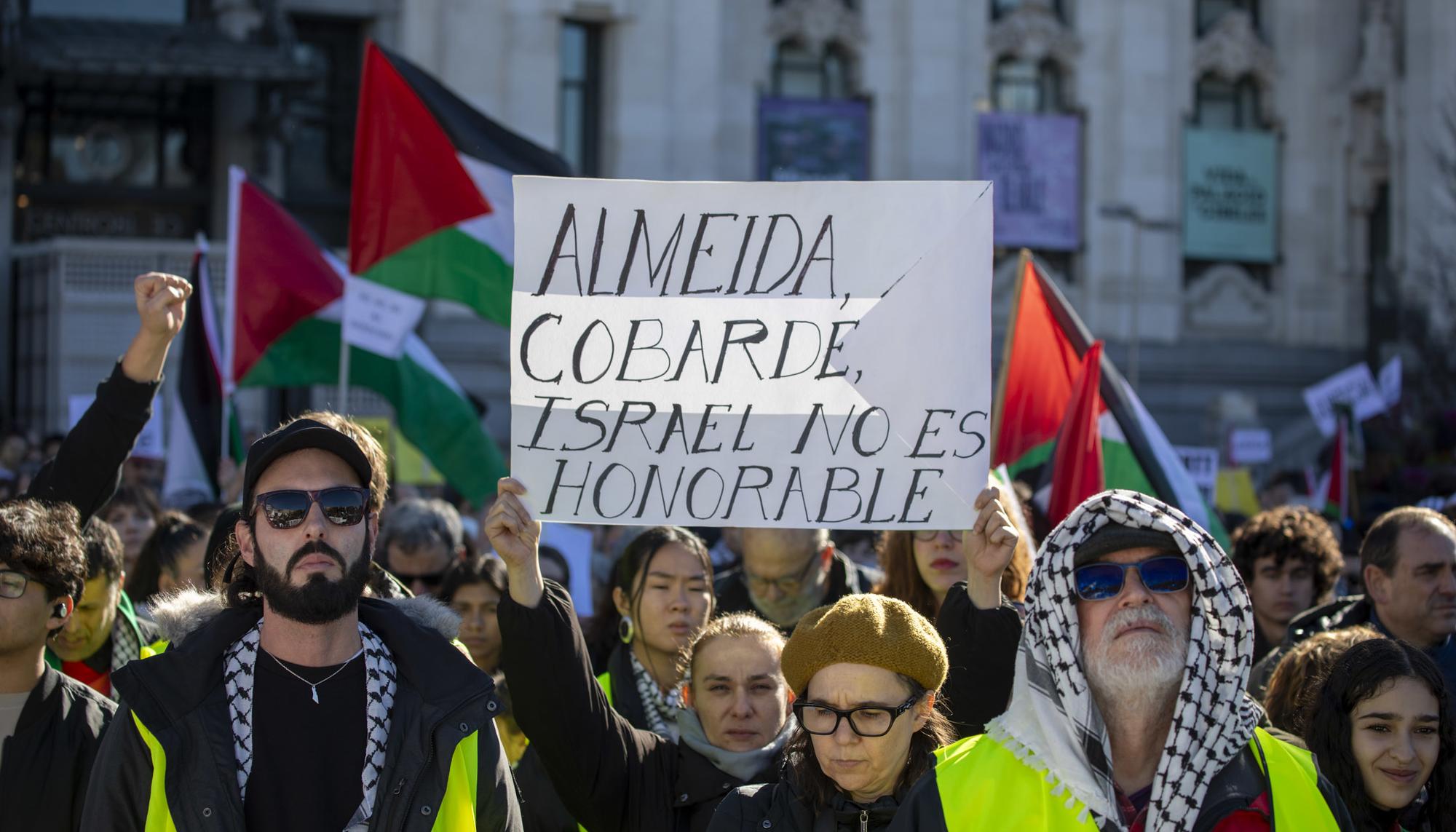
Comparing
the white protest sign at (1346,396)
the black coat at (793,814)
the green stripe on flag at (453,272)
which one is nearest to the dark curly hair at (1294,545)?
the black coat at (793,814)

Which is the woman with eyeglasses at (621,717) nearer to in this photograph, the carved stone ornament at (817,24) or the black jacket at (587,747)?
the black jacket at (587,747)

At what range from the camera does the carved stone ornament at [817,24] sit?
1078 inches

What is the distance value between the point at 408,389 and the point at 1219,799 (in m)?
7.44

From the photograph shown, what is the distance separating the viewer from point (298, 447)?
12.4 ft

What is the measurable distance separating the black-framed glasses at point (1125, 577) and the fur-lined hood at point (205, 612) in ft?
4.35

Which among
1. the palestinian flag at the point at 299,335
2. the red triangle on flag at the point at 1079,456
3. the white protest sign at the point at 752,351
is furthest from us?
the palestinian flag at the point at 299,335

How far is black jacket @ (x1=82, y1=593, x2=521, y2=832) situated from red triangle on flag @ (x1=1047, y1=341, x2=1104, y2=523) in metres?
3.61

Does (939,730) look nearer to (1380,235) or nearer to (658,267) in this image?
(658,267)

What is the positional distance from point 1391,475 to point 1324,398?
1235mm

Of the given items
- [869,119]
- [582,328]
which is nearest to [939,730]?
[582,328]

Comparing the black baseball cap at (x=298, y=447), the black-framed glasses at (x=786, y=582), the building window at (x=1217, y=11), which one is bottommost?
the black-framed glasses at (x=786, y=582)

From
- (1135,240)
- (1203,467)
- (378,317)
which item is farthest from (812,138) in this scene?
(378,317)

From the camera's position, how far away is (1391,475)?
589 inches

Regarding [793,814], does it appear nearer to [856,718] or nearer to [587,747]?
[856,718]
